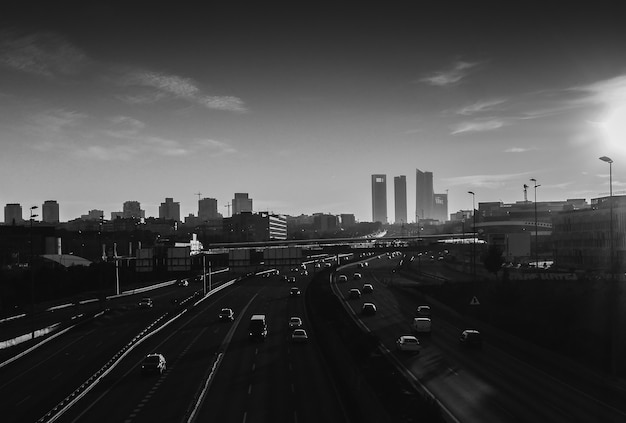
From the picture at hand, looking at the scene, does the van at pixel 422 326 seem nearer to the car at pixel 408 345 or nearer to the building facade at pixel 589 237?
the car at pixel 408 345

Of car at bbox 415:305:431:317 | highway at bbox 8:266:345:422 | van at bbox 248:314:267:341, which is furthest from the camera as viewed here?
car at bbox 415:305:431:317

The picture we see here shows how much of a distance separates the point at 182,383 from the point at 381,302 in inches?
2166

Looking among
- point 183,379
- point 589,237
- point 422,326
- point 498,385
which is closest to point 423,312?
point 422,326

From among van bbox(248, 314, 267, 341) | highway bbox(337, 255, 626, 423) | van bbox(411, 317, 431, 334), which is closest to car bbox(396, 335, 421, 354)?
highway bbox(337, 255, 626, 423)

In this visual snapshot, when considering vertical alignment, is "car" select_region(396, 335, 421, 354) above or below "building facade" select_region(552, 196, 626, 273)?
below

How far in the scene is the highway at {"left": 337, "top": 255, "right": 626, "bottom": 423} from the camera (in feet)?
98.4

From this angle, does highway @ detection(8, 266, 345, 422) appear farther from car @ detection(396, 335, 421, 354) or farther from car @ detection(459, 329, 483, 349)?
car @ detection(459, 329, 483, 349)

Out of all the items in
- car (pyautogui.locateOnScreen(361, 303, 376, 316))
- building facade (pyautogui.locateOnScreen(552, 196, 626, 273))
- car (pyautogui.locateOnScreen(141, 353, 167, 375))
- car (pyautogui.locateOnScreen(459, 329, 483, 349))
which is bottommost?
car (pyautogui.locateOnScreen(361, 303, 376, 316))

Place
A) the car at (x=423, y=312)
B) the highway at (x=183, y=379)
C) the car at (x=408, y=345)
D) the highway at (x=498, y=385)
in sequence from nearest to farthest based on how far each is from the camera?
the highway at (x=498, y=385) < the highway at (x=183, y=379) < the car at (x=408, y=345) < the car at (x=423, y=312)

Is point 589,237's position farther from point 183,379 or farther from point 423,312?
point 183,379

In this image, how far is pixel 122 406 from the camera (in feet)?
104

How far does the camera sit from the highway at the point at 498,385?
3000 cm

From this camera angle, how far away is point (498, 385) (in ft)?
120

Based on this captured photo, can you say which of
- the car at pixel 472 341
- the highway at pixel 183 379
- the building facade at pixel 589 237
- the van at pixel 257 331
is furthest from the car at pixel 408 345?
the building facade at pixel 589 237
